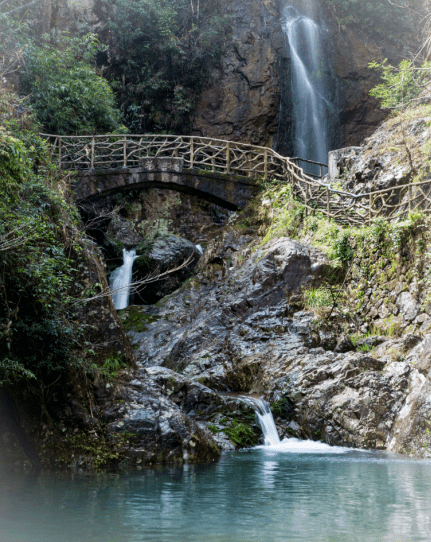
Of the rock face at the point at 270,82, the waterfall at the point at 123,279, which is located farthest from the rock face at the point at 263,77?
the waterfall at the point at 123,279

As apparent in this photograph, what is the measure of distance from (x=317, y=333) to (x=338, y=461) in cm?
403

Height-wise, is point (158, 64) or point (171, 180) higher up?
point (158, 64)

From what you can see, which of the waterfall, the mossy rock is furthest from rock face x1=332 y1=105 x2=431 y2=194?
the waterfall

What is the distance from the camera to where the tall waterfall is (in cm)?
2402

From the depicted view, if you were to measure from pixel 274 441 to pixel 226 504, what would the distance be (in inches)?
183

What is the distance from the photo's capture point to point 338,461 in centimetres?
737

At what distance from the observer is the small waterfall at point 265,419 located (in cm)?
932

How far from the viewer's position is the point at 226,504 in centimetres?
483

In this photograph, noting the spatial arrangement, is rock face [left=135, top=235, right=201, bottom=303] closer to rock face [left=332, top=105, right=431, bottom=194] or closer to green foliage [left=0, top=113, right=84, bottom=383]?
rock face [left=332, top=105, right=431, bottom=194]

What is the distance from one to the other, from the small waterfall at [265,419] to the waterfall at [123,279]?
24.8 feet

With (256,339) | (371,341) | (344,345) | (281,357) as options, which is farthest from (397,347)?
(256,339)

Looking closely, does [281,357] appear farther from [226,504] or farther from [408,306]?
[226,504]

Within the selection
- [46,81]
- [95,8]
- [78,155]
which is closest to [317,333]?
[78,155]

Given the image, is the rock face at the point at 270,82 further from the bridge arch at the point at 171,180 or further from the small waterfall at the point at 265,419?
the small waterfall at the point at 265,419
